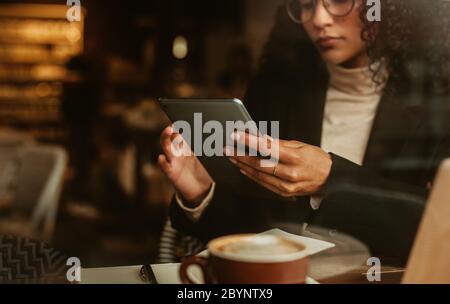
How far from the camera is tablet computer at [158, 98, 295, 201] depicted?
3.67 ft

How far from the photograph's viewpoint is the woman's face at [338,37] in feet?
4.18

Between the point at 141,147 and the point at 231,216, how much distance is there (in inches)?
14.1

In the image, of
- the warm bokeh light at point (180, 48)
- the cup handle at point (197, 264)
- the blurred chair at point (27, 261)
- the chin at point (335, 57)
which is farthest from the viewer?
the warm bokeh light at point (180, 48)

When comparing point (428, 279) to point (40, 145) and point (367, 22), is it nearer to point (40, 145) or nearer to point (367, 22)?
point (367, 22)

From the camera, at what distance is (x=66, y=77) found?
2.34 metres

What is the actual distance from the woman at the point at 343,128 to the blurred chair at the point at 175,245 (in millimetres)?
22

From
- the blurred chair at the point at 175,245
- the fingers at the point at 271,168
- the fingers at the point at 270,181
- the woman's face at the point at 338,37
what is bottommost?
the blurred chair at the point at 175,245

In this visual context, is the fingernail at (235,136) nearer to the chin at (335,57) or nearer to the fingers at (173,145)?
the fingers at (173,145)

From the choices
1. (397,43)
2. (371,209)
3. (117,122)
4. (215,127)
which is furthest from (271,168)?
(117,122)

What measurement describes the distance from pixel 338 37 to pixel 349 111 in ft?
0.53

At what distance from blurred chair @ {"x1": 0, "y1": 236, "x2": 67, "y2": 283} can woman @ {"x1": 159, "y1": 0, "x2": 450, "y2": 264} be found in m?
0.27

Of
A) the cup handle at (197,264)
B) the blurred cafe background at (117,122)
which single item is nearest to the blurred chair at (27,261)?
the blurred cafe background at (117,122)

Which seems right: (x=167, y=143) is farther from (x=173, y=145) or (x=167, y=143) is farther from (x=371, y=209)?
(x=371, y=209)
